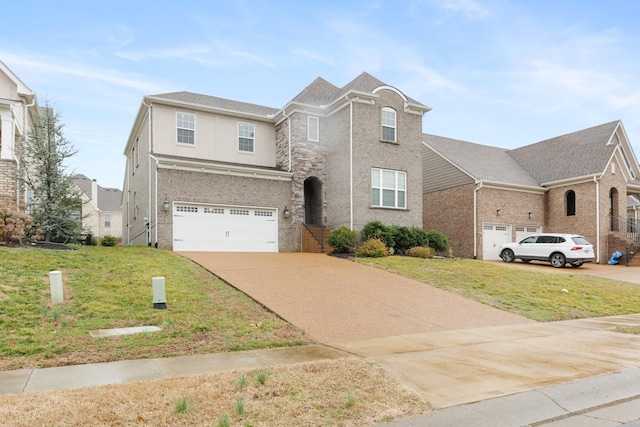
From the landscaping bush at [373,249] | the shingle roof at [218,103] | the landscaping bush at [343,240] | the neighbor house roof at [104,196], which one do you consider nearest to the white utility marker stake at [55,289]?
the landscaping bush at [373,249]

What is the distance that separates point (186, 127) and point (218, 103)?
8.80 feet

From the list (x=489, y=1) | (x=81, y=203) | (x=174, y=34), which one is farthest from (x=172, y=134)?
(x=489, y=1)

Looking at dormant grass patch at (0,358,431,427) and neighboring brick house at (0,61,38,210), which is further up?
neighboring brick house at (0,61,38,210)

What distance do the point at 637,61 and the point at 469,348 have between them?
11.6 meters

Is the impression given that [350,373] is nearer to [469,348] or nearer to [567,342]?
[469,348]

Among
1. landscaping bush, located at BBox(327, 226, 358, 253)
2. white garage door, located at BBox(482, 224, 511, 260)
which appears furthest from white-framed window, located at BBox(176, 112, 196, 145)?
white garage door, located at BBox(482, 224, 511, 260)

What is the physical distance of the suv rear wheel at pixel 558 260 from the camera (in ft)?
71.0

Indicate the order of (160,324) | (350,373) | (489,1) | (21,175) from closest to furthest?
1. (350,373)
2. (160,324)
3. (489,1)
4. (21,175)

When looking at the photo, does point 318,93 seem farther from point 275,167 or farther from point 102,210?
point 102,210

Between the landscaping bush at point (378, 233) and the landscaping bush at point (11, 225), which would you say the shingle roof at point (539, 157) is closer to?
the landscaping bush at point (378, 233)

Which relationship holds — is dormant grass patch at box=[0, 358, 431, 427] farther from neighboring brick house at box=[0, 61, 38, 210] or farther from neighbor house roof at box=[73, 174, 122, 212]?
neighbor house roof at box=[73, 174, 122, 212]

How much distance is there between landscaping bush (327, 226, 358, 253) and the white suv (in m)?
9.33

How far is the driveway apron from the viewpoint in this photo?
29.7 ft

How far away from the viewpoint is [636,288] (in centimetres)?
1612
